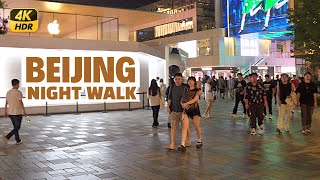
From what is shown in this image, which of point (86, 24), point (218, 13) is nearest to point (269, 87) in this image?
point (86, 24)

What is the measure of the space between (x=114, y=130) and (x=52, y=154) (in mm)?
3899

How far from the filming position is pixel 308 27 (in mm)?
20172

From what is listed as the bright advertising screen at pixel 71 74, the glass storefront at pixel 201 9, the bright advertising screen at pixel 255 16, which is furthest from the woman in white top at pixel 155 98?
the glass storefront at pixel 201 9

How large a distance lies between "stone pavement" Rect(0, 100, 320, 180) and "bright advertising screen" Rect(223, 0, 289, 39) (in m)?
32.8

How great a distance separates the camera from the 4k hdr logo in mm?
18547

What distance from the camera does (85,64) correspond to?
19.6 meters

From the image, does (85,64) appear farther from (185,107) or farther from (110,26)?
(185,107)

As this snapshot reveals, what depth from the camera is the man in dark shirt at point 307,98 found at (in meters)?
10.8

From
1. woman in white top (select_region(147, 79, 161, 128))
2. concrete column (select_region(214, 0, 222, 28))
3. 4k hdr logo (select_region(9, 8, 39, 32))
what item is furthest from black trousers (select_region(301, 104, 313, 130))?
concrete column (select_region(214, 0, 222, 28))

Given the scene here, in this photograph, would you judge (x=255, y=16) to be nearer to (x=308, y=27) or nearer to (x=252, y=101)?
(x=308, y=27)

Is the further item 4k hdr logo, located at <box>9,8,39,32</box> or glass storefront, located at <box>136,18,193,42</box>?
glass storefront, located at <box>136,18,193,42</box>

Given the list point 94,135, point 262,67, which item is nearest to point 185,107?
point 94,135

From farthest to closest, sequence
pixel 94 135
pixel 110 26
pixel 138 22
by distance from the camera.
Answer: pixel 138 22
pixel 110 26
pixel 94 135

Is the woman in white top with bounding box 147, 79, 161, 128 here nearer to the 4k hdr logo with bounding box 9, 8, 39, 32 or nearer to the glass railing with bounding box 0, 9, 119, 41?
the 4k hdr logo with bounding box 9, 8, 39, 32
